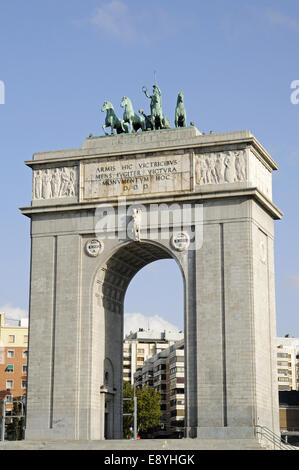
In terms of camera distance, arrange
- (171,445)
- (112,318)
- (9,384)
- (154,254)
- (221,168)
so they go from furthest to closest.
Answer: (9,384), (154,254), (112,318), (221,168), (171,445)

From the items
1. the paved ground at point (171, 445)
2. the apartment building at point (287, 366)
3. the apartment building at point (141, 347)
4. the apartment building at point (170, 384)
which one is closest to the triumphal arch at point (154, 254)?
the paved ground at point (171, 445)

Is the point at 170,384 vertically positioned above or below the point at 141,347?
below

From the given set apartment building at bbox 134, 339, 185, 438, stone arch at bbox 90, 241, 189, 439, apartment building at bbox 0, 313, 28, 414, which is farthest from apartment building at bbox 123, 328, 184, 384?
stone arch at bbox 90, 241, 189, 439

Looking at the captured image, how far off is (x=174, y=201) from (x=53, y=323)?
A: 9.35 metres

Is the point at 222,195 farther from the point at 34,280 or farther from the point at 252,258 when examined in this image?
the point at 34,280

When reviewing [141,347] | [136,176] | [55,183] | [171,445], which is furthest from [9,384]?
[171,445]

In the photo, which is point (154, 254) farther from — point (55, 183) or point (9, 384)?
point (9, 384)

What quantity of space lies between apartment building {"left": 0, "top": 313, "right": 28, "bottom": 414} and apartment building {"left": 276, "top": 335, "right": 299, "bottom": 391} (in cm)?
4364

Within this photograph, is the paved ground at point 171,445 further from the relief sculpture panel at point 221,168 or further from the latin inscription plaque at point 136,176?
the relief sculpture panel at point 221,168

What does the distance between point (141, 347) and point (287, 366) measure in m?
25.9

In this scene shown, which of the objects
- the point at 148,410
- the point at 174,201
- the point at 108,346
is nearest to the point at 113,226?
the point at 174,201

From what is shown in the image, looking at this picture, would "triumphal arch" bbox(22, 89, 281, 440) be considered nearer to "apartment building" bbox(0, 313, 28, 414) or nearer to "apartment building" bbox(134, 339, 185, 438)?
"apartment building" bbox(0, 313, 28, 414)

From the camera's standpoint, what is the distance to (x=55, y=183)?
157 feet

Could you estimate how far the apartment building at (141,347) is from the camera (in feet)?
461
